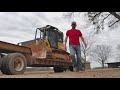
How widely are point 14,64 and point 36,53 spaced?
363 centimetres

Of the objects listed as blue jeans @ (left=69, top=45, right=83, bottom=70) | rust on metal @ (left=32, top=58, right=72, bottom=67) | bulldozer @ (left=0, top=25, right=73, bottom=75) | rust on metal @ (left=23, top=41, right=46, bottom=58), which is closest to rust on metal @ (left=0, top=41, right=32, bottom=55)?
bulldozer @ (left=0, top=25, right=73, bottom=75)

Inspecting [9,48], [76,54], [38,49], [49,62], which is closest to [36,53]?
[38,49]

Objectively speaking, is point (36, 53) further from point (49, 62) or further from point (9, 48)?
point (9, 48)

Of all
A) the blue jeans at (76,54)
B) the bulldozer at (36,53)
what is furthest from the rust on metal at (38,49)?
the blue jeans at (76,54)

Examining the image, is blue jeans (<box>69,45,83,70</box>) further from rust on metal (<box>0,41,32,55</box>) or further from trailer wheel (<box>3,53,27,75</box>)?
rust on metal (<box>0,41,32,55</box>)

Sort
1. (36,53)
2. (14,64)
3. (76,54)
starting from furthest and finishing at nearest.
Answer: (36,53) < (14,64) < (76,54)

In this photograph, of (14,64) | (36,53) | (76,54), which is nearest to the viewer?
(76,54)

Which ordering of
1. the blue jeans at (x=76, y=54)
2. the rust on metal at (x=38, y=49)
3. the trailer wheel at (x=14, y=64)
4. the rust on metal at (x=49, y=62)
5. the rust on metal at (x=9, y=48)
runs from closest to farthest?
the blue jeans at (x=76, y=54)
the trailer wheel at (x=14, y=64)
the rust on metal at (x=9, y=48)
the rust on metal at (x=49, y=62)
the rust on metal at (x=38, y=49)

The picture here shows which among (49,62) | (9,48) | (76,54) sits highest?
(9,48)

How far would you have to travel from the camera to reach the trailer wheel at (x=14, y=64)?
30.8ft

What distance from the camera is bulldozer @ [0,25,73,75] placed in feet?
31.7

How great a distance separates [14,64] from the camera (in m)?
9.84

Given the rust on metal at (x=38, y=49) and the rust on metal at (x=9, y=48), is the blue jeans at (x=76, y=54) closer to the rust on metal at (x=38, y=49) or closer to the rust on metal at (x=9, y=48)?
the rust on metal at (x=9, y=48)
